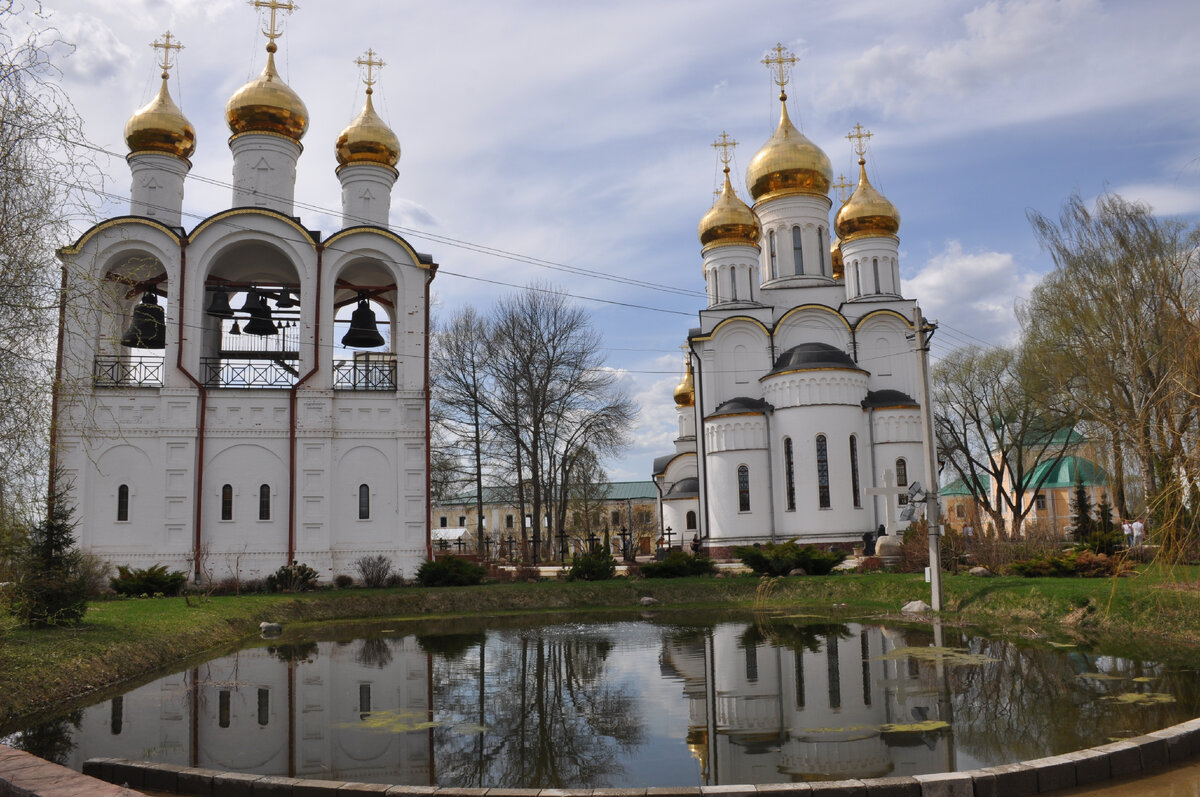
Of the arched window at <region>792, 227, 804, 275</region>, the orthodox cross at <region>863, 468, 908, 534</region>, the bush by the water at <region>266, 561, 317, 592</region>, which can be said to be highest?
the arched window at <region>792, 227, 804, 275</region>

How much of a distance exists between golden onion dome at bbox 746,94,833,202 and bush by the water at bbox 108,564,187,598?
88.1 feet

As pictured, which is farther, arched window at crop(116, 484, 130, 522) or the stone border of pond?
arched window at crop(116, 484, 130, 522)

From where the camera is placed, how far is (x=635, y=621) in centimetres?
1864

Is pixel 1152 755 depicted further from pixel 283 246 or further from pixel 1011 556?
pixel 283 246

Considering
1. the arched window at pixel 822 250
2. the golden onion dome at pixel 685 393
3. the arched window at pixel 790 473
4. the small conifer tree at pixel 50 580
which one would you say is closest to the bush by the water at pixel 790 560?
the arched window at pixel 790 473

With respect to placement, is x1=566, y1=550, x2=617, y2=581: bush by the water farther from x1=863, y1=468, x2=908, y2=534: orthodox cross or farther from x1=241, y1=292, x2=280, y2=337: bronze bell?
x1=241, y1=292, x2=280, y2=337: bronze bell

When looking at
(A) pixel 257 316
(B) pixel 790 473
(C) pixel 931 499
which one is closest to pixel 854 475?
(B) pixel 790 473

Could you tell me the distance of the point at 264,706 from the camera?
9766 millimetres

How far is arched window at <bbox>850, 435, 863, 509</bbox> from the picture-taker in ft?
101

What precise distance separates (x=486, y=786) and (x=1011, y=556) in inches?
675

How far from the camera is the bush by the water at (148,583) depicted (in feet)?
67.4

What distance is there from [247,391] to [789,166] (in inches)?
915

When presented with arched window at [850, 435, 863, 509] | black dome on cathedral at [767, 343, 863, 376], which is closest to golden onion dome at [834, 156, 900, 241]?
black dome on cathedral at [767, 343, 863, 376]

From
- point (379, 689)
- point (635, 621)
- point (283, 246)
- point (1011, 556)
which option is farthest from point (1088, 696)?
point (283, 246)
